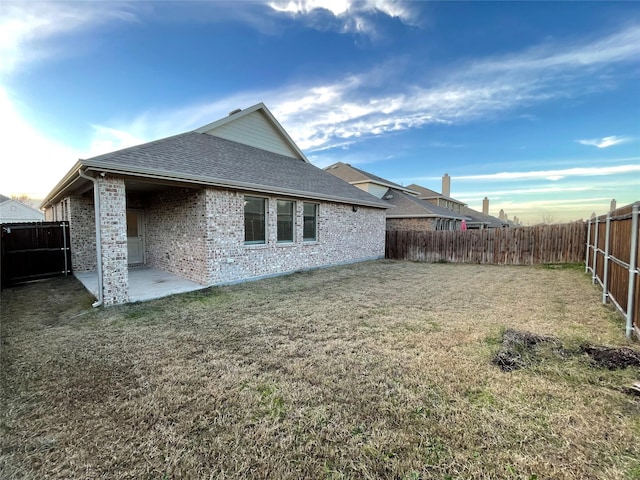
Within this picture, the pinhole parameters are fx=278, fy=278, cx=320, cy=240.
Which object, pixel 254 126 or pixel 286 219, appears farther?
pixel 254 126

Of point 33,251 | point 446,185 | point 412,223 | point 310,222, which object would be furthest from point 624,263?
point 446,185

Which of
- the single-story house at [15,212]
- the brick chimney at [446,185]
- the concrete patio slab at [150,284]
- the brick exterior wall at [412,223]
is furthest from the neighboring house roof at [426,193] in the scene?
the single-story house at [15,212]

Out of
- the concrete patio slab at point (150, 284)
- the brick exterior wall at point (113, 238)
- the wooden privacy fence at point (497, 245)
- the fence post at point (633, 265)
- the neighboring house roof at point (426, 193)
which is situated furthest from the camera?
the neighboring house roof at point (426, 193)

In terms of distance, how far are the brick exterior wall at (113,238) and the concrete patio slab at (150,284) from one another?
0.46 meters

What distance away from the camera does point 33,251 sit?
9.14 metres

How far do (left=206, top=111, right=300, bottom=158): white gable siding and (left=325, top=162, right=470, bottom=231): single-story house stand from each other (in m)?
7.96

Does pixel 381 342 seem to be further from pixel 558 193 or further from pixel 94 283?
pixel 558 193

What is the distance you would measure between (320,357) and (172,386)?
169cm

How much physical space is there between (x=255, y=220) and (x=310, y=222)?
8.97 ft

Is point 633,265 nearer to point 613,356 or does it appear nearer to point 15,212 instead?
point 613,356

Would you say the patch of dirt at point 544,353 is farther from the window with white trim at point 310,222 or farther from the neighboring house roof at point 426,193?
the neighboring house roof at point 426,193

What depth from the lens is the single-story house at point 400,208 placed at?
18.7 meters

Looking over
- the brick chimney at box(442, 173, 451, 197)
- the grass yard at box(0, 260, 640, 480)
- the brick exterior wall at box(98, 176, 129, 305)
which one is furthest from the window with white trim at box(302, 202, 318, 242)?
the brick chimney at box(442, 173, 451, 197)

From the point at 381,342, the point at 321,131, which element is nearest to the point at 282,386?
the point at 381,342
